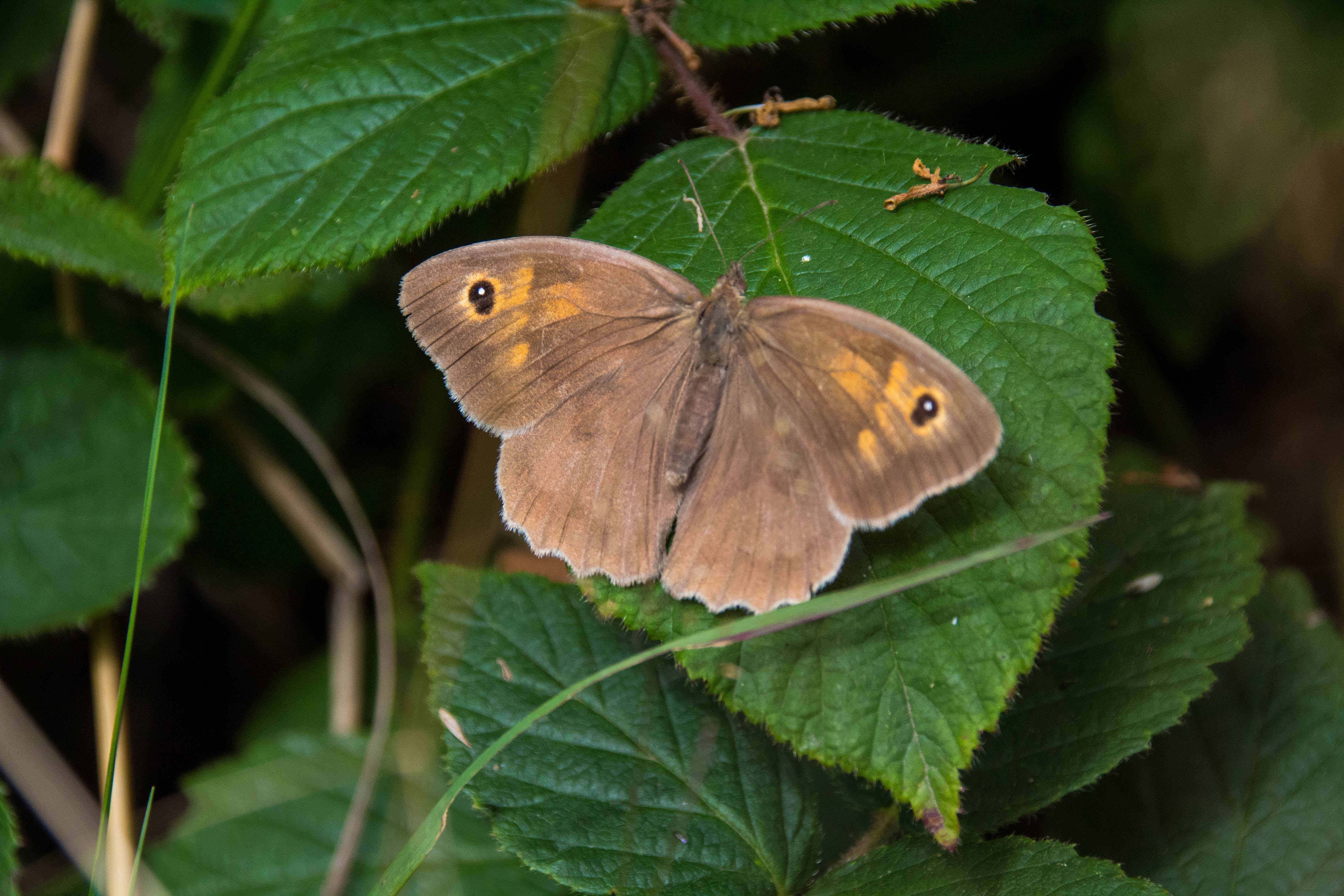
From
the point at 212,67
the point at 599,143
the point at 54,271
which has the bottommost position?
the point at 599,143

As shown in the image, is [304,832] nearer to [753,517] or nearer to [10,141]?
[753,517]

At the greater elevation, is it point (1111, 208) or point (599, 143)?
point (599, 143)

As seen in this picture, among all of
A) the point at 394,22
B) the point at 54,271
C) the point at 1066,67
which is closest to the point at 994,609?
the point at 394,22

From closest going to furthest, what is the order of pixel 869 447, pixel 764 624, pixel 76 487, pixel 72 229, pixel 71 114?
pixel 764 624, pixel 869 447, pixel 72 229, pixel 76 487, pixel 71 114

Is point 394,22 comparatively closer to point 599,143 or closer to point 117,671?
point 599,143

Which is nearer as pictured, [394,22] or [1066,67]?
[394,22]

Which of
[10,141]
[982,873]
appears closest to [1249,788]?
[982,873]
